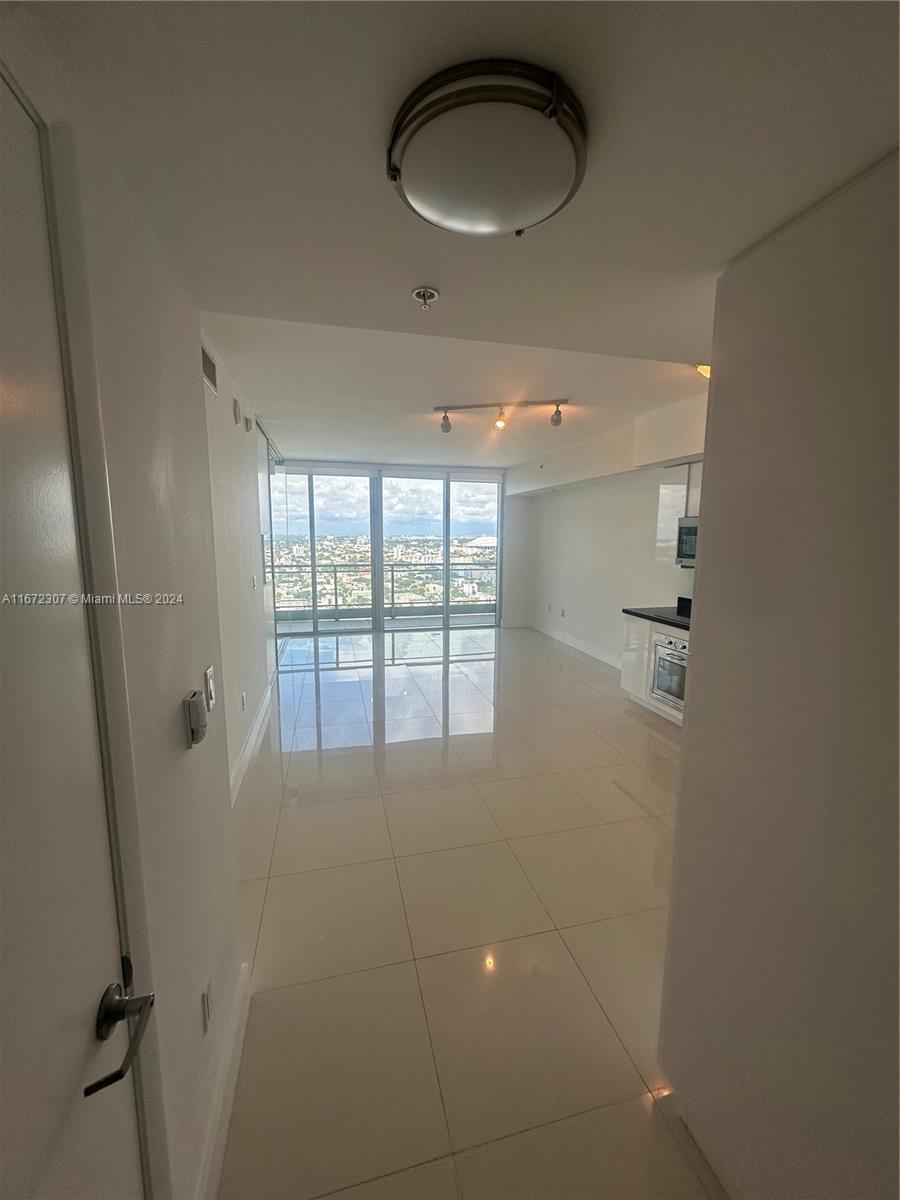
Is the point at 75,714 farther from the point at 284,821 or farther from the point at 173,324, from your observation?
the point at 284,821

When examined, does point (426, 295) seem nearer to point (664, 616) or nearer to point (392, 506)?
point (664, 616)

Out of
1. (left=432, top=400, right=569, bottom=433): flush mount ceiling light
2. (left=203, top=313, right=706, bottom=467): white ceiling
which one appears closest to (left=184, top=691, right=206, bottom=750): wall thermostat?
(left=203, top=313, right=706, bottom=467): white ceiling

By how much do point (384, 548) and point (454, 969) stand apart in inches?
242

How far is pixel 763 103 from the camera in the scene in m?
0.69

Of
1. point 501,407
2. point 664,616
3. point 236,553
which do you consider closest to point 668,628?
point 664,616

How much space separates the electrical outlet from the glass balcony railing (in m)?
6.02

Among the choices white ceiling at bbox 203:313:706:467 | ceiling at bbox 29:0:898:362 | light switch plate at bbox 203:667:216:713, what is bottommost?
light switch plate at bbox 203:667:216:713

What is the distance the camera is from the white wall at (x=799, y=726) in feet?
2.57

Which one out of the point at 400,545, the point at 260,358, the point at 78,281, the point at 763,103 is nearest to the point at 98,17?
the point at 78,281

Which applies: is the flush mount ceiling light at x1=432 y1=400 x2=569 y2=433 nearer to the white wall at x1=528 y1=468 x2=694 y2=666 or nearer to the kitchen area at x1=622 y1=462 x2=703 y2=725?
the kitchen area at x1=622 y1=462 x2=703 y2=725

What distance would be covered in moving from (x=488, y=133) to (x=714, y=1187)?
239 cm

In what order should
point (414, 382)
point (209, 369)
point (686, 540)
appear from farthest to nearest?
1. point (686, 540)
2. point (414, 382)
3. point (209, 369)

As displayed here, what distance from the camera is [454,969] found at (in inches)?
67.4

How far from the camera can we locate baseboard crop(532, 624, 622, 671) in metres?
5.74
